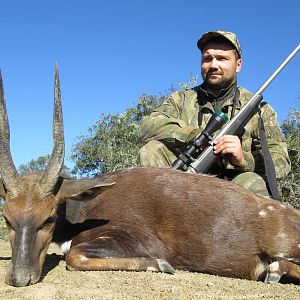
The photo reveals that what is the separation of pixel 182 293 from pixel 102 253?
931 millimetres

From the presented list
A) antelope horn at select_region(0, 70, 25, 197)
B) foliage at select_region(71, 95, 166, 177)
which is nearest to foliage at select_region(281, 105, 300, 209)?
foliage at select_region(71, 95, 166, 177)

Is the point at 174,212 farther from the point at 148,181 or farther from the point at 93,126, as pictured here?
the point at 93,126

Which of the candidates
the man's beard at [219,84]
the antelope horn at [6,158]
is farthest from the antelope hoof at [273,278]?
the man's beard at [219,84]

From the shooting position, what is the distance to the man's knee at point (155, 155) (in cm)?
626

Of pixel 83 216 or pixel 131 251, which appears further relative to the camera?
pixel 83 216

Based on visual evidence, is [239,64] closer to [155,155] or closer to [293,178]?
[155,155]

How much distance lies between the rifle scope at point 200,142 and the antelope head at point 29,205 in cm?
177

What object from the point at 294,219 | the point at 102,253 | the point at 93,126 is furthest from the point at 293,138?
the point at 102,253

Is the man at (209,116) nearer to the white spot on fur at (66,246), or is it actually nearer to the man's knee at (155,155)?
the man's knee at (155,155)

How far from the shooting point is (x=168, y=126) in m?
6.24

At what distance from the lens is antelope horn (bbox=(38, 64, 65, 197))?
157 inches

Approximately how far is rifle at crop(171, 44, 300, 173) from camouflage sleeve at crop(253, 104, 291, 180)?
1.34 ft

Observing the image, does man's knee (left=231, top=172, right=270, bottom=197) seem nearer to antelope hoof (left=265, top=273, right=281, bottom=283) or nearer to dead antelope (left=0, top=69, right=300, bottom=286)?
dead antelope (left=0, top=69, right=300, bottom=286)

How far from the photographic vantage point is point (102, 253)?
4.01m
